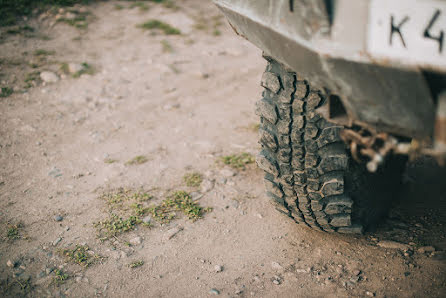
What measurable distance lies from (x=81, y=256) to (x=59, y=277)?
6.2 inches

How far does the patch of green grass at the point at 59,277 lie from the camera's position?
1.94 meters

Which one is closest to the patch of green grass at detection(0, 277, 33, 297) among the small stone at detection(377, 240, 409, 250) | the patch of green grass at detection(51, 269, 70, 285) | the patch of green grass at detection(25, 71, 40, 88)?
the patch of green grass at detection(51, 269, 70, 285)

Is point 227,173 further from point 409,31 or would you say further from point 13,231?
point 409,31

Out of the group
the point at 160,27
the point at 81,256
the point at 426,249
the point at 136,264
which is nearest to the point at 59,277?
the point at 81,256

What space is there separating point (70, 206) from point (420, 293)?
207 centimetres

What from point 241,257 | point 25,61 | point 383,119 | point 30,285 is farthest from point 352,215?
point 25,61

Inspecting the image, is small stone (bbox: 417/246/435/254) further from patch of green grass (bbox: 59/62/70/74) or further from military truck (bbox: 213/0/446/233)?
patch of green grass (bbox: 59/62/70/74)

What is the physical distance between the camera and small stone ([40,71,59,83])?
400 cm

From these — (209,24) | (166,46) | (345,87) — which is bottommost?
(166,46)

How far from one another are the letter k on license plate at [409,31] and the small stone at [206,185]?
1.74 meters

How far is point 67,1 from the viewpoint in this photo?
5500mm

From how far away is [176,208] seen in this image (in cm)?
242

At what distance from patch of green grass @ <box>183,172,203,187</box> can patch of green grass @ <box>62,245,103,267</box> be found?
0.80 meters

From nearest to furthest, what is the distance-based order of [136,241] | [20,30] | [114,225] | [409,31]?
[409,31] < [136,241] < [114,225] < [20,30]
